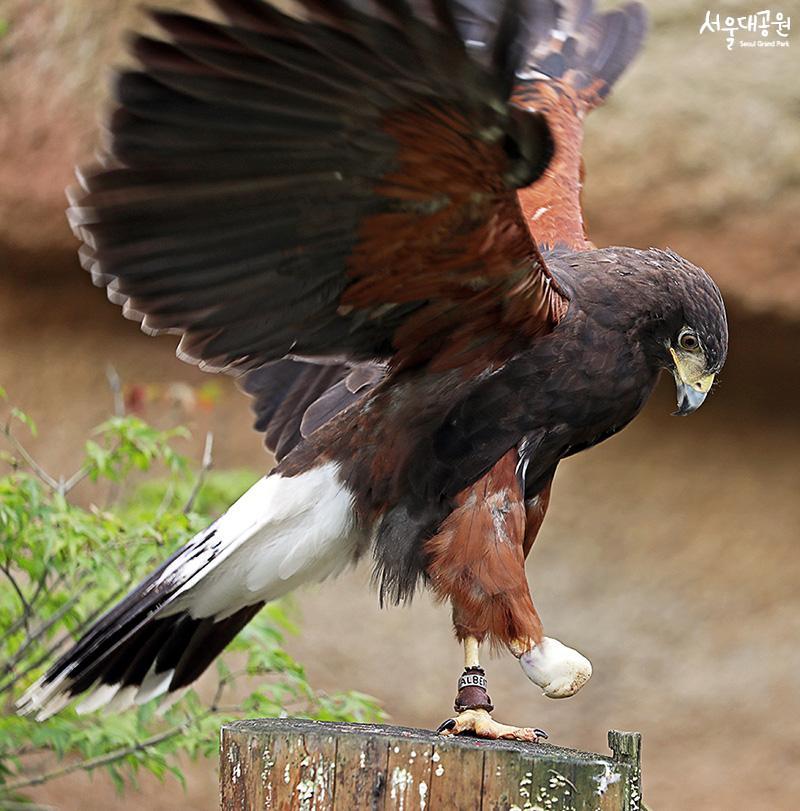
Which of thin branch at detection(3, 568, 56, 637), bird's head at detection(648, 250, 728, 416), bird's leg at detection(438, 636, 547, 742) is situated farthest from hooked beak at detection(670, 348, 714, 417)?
thin branch at detection(3, 568, 56, 637)

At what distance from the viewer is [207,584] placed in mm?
3246

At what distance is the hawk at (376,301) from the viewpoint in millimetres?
2367

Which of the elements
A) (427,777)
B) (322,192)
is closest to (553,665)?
(427,777)

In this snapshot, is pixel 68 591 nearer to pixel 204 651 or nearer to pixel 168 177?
pixel 204 651

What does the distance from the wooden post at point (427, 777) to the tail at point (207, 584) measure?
90 cm

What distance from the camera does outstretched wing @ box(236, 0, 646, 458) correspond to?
375 cm

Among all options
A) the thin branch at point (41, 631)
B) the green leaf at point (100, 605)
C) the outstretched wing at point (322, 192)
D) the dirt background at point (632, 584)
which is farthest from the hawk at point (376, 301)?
the dirt background at point (632, 584)

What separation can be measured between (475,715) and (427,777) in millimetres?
485

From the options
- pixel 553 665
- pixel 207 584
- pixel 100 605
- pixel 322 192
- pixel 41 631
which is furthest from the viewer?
pixel 100 605

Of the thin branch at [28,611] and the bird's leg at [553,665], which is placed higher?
the thin branch at [28,611]

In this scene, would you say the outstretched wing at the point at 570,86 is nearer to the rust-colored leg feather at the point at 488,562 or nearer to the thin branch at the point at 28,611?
the rust-colored leg feather at the point at 488,562

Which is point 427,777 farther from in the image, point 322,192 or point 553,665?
point 322,192

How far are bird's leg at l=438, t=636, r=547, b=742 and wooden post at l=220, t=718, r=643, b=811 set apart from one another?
376mm

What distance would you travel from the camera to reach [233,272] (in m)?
2.84
